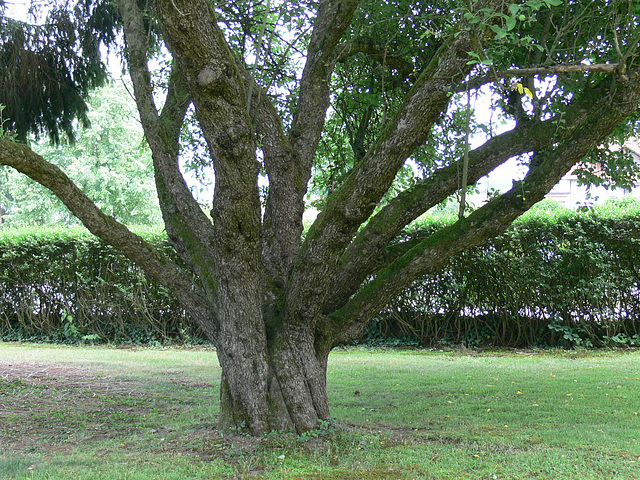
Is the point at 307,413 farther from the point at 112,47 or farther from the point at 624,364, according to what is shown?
the point at 624,364

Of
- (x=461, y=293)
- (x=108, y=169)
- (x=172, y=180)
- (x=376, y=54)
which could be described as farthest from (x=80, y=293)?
(x=108, y=169)

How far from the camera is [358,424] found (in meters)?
5.25

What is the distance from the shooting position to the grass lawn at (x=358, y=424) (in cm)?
405

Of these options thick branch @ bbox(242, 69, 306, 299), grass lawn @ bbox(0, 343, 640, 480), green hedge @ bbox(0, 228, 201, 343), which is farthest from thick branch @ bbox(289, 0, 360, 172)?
green hedge @ bbox(0, 228, 201, 343)

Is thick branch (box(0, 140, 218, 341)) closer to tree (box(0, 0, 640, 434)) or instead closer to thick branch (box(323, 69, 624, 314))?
tree (box(0, 0, 640, 434))

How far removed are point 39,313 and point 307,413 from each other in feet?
30.9

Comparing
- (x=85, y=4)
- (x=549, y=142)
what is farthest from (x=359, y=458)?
(x=85, y=4)

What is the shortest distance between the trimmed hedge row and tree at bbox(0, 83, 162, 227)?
15695 millimetres

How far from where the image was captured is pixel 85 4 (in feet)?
23.0

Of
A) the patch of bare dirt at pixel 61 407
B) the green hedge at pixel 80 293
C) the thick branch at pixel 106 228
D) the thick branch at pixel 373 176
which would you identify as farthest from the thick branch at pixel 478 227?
the green hedge at pixel 80 293

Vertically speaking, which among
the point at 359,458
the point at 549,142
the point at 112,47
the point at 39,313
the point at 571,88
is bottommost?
the point at 359,458

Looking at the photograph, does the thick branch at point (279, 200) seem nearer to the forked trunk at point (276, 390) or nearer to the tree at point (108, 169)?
the forked trunk at point (276, 390)

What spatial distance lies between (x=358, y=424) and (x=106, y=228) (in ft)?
9.06

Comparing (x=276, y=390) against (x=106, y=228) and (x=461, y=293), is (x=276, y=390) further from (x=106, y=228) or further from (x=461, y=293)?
(x=461, y=293)
